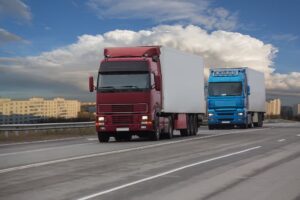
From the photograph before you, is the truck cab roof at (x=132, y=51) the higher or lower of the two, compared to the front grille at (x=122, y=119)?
higher

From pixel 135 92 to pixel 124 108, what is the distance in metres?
0.83

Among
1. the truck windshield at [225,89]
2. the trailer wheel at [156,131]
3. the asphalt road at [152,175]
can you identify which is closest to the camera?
the asphalt road at [152,175]

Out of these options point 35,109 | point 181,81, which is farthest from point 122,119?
point 35,109

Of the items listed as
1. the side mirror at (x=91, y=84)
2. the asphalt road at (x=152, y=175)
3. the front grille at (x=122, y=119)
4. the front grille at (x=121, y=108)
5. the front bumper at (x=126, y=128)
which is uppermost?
the side mirror at (x=91, y=84)

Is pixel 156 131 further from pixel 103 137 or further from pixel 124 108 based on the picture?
pixel 103 137

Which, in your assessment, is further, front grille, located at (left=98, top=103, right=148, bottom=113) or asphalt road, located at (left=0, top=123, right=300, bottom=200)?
front grille, located at (left=98, top=103, right=148, bottom=113)

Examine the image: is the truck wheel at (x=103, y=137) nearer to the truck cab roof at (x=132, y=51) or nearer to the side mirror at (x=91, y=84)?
the side mirror at (x=91, y=84)

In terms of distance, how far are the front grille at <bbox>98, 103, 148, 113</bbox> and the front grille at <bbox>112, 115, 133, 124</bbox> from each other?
0.25 meters

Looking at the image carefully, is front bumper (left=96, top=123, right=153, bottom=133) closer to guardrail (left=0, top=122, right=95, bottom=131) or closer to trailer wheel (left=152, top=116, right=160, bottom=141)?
trailer wheel (left=152, top=116, right=160, bottom=141)

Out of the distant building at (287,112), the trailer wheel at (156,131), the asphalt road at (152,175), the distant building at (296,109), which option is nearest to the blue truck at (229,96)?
the trailer wheel at (156,131)

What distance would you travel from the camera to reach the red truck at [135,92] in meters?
24.3

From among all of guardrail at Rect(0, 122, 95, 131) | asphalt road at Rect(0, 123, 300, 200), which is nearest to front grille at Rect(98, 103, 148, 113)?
asphalt road at Rect(0, 123, 300, 200)

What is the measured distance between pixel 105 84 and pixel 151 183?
13.7 m

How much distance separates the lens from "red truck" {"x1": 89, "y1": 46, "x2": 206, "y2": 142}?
2430 cm
